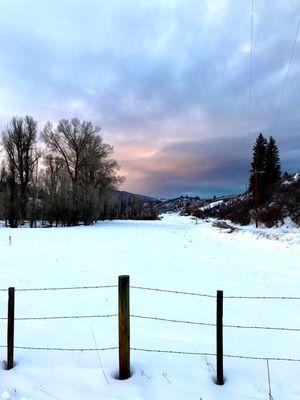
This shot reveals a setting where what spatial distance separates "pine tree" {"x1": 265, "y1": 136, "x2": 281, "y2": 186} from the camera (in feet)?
235

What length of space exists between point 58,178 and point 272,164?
4404 cm

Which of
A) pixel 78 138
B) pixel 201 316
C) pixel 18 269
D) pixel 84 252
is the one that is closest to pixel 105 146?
pixel 78 138

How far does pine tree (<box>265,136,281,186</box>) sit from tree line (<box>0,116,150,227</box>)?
1263 inches

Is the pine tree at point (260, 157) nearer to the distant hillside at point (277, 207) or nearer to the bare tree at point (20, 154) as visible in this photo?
the distant hillside at point (277, 207)

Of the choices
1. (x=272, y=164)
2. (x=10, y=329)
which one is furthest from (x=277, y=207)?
(x=10, y=329)

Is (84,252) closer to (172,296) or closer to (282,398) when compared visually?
(172,296)

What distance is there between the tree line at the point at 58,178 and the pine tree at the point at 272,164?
3209 cm

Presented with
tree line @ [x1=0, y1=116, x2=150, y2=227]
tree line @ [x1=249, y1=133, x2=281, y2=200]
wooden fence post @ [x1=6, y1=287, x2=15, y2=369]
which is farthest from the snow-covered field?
tree line @ [x1=249, y1=133, x2=281, y2=200]

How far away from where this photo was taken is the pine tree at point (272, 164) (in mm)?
71625

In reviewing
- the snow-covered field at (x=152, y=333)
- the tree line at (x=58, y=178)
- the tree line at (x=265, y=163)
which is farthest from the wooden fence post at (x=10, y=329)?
the tree line at (x=265, y=163)

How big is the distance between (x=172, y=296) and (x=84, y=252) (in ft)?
29.0

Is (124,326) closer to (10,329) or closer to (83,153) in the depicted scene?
(10,329)

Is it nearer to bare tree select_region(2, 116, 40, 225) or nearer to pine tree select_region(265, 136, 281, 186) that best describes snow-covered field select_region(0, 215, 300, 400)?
bare tree select_region(2, 116, 40, 225)

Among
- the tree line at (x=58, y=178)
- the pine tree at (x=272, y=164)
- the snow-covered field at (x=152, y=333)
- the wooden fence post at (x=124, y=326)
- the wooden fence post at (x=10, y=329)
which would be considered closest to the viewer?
the snow-covered field at (x=152, y=333)
